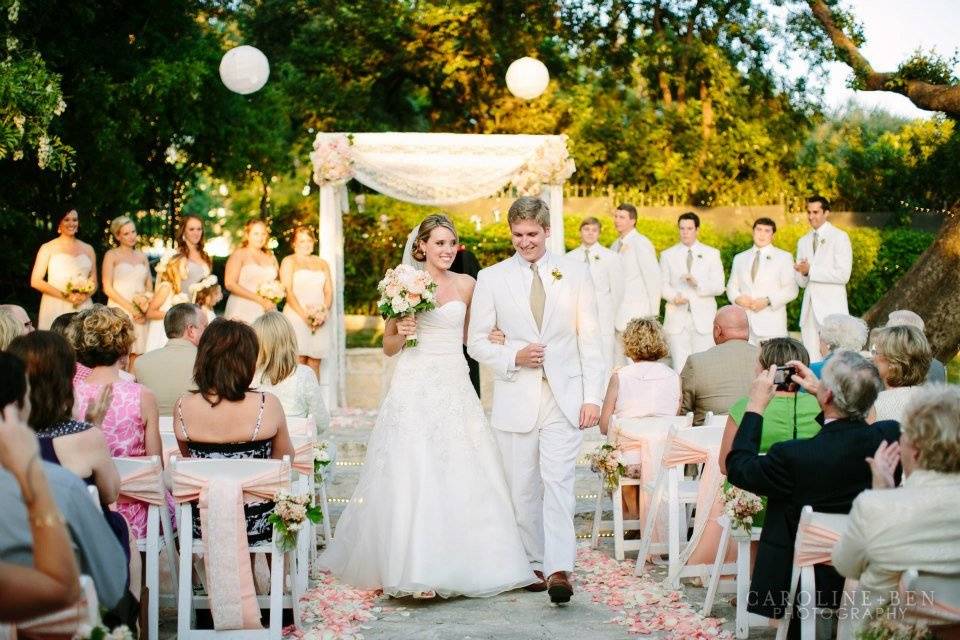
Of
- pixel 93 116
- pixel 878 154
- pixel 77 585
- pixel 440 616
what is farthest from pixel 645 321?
pixel 878 154

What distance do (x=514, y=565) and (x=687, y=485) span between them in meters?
→ 1.08

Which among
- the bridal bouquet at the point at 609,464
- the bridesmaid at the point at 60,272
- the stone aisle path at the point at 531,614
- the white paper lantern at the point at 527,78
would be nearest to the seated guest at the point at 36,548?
the stone aisle path at the point at 531,614

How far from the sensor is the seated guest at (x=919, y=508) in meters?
3.30

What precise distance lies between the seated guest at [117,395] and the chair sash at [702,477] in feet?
8.15

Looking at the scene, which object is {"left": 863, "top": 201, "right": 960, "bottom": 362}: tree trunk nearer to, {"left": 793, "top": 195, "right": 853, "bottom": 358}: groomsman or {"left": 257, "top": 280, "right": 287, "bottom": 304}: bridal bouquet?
{"left": 793, "top": 195, "right": 853, "bottom": 358}: groomsman

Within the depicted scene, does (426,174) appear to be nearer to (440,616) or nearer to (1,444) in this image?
(440,616)

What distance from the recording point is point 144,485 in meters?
4.80

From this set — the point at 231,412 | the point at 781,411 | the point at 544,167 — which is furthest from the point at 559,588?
the point at 544,167

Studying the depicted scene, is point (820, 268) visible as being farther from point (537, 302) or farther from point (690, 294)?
point (537, 302)

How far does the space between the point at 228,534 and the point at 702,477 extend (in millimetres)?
2424

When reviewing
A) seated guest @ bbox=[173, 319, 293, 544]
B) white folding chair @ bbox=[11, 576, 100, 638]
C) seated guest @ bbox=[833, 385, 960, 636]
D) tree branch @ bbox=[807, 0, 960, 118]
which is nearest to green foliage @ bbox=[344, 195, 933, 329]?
tree branch @ bbox=[807, 0, 960, 118]

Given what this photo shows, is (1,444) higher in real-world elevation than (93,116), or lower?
lower

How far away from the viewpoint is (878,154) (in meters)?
20.0

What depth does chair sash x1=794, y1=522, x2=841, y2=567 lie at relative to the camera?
4.07 metres
